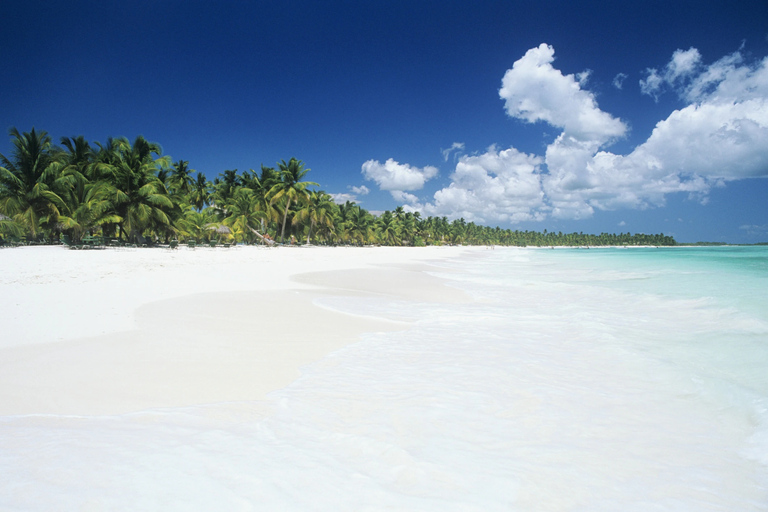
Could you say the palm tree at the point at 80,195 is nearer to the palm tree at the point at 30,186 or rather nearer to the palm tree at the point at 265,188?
the palm tree at the point at 30,186

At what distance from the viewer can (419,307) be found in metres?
8.02

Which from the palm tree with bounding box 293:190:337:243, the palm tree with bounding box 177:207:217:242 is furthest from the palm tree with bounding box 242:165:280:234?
the palm tree with bounding box 177:207:217:242

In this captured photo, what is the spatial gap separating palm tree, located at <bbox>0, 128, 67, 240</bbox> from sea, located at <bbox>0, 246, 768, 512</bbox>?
27.2 meters

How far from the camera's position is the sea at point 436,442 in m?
2.03

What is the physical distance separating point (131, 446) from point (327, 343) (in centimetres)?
281

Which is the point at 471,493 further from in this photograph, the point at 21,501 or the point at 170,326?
the point at 170,326

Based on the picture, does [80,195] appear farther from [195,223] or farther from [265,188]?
[265,188]

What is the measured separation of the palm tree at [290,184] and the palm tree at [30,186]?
19723 millimetres

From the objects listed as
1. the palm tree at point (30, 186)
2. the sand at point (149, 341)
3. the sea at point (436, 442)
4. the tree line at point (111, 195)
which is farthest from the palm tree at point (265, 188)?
the sea at point (436, 442)

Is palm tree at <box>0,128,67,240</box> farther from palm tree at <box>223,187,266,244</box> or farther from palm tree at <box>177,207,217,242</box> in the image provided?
palm tree at <box>223,187,266,244</box>

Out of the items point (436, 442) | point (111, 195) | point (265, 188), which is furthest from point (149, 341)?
point (265, 188)

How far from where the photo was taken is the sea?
2.03 metres

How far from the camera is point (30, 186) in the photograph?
23.1m

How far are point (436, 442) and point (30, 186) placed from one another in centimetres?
3135
